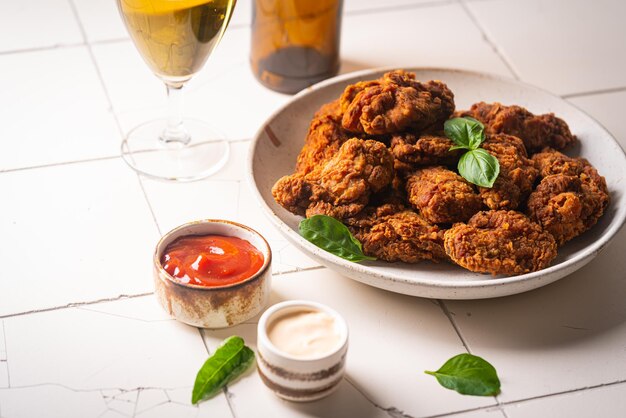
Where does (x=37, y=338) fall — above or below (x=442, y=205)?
below

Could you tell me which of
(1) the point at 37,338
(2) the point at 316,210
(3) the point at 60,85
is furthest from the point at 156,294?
(3) the point at 60,85

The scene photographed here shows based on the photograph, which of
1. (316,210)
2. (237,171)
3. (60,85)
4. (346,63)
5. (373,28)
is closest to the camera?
(316,210)

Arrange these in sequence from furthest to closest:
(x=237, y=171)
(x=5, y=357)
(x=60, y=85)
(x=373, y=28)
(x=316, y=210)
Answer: (x=373, y=28), (x=60, y=85), (x=237, y=171), (x=316, y=210), (x=5, y=357)

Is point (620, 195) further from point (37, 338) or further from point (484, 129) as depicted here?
point (37, 338)

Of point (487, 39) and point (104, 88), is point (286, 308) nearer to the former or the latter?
point (104, 88)

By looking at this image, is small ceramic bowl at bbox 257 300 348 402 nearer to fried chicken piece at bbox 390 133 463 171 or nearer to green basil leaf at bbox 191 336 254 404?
green basil leaf at bbox 191 336 254 404

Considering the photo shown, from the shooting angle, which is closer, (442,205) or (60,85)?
(442,205)

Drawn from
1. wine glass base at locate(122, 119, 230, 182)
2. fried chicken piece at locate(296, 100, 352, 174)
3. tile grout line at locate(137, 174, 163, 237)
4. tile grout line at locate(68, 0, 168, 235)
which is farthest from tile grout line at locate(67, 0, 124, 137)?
fried chicken piece at locate(296, 100, 352, 174)
